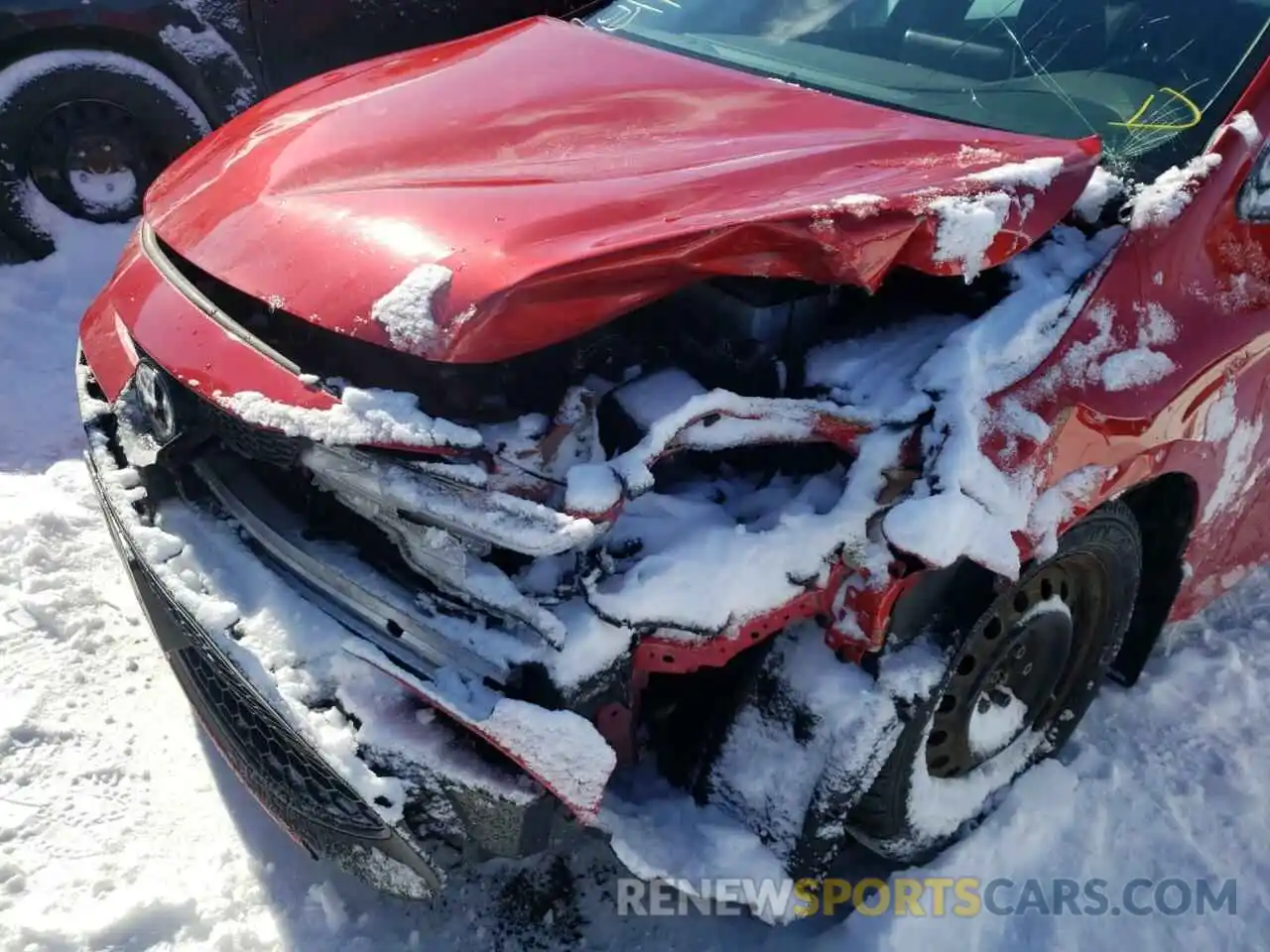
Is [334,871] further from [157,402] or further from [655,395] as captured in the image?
[655,395]

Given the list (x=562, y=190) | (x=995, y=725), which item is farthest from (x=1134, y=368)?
(x=562, y=190)

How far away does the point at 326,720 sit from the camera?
1583mm

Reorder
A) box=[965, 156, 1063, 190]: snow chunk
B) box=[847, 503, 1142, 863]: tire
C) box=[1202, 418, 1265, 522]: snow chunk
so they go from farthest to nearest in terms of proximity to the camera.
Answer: box=[1202, 418, 1265, 522]: snow chunk < box=[847, 503, 1142, 863]: tire < box=[965, 156, 1063, 190]: snow chunk

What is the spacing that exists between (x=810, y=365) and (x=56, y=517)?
7.31ft

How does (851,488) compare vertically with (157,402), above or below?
below

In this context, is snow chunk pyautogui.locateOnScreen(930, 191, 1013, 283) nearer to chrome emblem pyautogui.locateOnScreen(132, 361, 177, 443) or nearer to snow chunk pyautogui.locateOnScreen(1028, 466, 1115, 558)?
snow chunk pyautogui.locateOnScreen(1028, 466, 1115, 558)

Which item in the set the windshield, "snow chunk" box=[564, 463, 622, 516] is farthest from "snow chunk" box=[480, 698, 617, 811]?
the windshield

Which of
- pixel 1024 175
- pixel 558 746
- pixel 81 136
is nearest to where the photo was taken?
pixel 558 746

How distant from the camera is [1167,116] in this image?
213 centimetres

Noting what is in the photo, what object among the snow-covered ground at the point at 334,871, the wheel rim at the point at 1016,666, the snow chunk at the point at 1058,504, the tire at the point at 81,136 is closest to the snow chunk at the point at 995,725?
the wheel rim at the point at 1016,666

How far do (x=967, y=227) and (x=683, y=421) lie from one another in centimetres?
58

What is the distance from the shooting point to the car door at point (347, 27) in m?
4.41

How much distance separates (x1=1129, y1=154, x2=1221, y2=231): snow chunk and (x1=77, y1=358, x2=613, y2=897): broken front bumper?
1.38m

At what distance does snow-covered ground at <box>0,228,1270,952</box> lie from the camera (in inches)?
78.3
